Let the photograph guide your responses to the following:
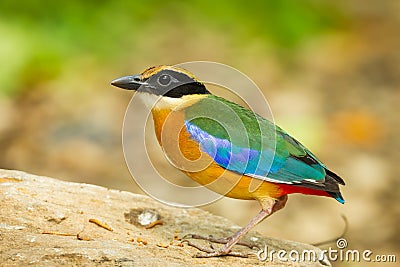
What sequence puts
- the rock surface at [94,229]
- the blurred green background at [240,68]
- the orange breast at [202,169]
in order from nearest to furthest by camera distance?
the rock surface at [94,229], the orange breast at [202,169], the blurred green background at [240,68]

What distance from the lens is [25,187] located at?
5.89m

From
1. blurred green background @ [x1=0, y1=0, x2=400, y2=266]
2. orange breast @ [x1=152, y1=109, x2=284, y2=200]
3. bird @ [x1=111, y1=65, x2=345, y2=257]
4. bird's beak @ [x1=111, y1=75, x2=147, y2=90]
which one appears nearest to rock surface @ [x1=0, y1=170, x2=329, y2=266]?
bird @ [x1=111, y1=65, x2=345, y2=257]

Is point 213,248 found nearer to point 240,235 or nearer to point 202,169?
point 240,235

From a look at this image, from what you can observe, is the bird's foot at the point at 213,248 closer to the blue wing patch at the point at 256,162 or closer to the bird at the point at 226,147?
the bird at the point at 226,147

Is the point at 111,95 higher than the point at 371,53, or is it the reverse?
the point at 371,53

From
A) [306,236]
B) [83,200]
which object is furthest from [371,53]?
[83,200]

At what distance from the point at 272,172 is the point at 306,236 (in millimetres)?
3979

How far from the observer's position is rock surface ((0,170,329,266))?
4750 millimetres

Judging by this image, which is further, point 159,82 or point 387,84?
point 387,84

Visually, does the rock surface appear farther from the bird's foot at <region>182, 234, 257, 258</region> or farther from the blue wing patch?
the blue wing patch

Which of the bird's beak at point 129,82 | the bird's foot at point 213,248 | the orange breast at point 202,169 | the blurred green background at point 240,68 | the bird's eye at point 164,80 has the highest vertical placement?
the blurred green background at point 240,68

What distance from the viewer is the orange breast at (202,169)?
5363 millimetres

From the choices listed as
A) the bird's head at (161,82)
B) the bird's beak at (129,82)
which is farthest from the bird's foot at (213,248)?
the bird's beak at (129,82)

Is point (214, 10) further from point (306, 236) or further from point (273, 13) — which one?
point (306, 236)
